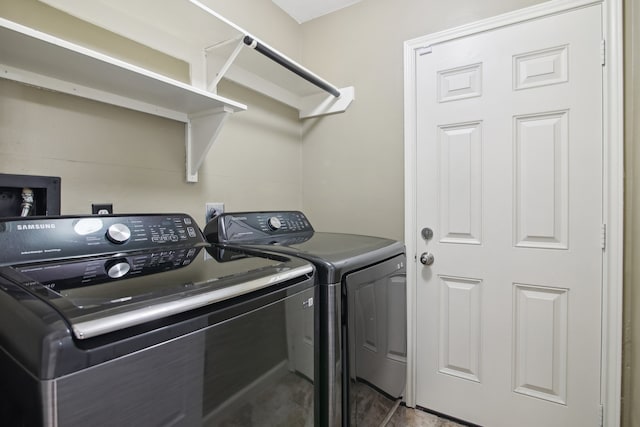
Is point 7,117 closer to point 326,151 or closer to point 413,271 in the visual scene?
point 326,151

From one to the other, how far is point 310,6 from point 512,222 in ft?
5.95

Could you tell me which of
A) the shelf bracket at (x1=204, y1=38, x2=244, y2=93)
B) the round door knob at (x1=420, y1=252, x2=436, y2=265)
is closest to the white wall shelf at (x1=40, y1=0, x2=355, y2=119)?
the shelf bracket at (x1=204, y1=38, x2=244, y2=93)

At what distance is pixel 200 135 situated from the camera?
4.96 feet

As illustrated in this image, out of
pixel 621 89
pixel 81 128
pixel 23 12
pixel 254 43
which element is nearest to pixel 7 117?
pixel 81 128

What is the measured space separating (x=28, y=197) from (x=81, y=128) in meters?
0.30

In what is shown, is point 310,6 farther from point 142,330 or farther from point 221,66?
point 142,330

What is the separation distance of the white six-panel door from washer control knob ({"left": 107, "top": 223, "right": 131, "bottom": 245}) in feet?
4.87

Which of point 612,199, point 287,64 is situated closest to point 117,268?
point 287,64

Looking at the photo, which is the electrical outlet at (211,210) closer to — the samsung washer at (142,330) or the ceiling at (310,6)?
the samsung washer at (142,330)

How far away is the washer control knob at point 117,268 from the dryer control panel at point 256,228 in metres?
0.47

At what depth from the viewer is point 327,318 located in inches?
39.4

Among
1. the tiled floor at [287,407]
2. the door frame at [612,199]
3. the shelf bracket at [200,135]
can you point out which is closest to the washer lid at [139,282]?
the tiled floor at [287,407]

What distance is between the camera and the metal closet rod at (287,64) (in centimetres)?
148

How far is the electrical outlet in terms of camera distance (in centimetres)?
166
